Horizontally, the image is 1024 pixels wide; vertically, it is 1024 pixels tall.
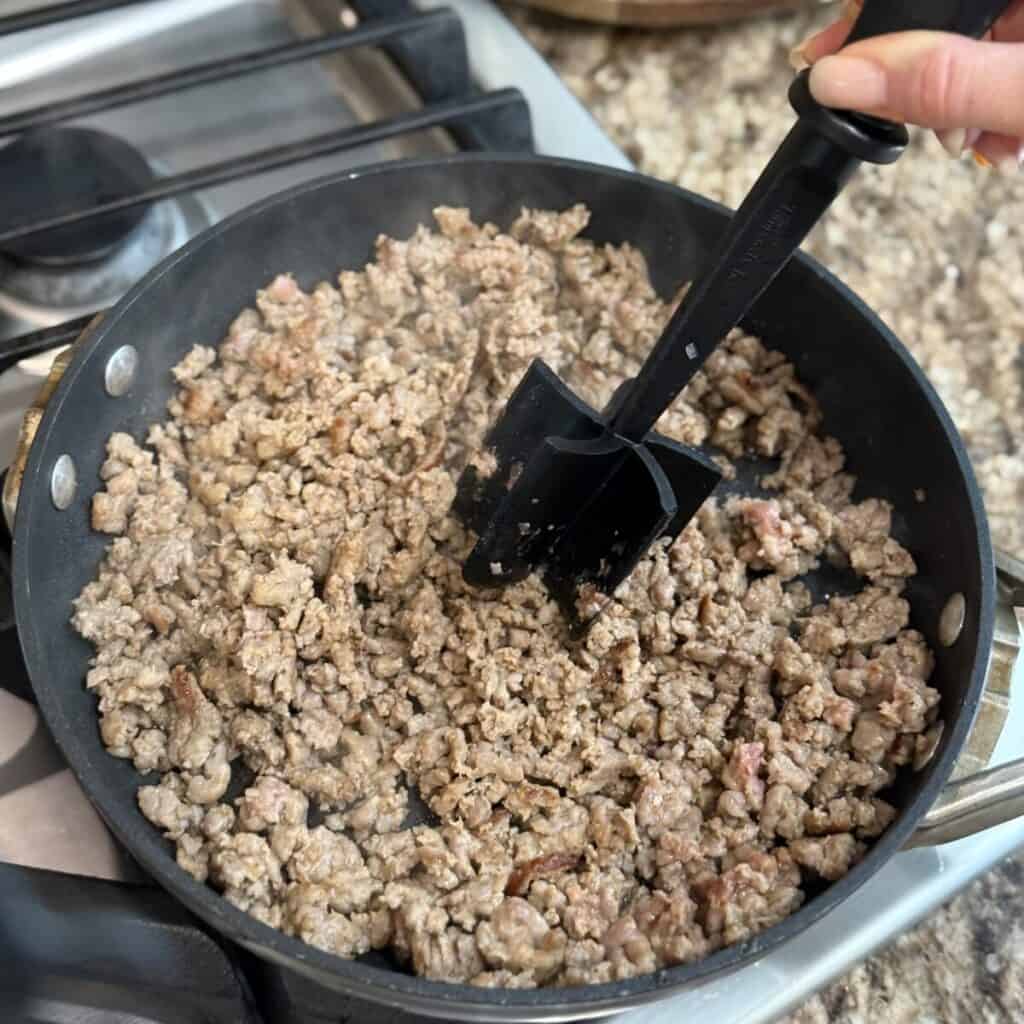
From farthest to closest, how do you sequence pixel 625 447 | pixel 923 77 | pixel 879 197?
pixel 879 197
pixel 625 447
pixel 923 77

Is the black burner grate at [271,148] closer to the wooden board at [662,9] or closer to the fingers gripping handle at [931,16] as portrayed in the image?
the wooden board at [662,9]

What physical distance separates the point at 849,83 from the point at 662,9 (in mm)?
828

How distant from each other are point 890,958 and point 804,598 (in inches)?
12.2

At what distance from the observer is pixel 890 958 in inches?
38.9

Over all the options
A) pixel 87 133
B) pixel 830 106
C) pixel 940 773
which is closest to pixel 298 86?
pixel 87 133

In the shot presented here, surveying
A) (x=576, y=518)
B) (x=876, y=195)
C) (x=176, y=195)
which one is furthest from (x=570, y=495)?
(x=876, y=195)

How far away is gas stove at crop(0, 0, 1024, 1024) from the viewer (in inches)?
31.8

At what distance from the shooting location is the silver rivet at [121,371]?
0.99 meters

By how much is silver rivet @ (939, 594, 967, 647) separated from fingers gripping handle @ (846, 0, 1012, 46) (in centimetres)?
46

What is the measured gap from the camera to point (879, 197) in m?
1.37

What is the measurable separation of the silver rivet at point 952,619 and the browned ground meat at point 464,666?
0.09 ft

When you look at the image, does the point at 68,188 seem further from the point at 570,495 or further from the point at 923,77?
the point at 923,77

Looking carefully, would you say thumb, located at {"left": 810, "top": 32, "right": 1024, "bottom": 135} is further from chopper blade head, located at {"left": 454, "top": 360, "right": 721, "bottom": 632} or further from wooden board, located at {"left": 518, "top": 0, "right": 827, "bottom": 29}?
wooden board, located at {"left": 518, "top": 0, "right": 827, "bottom": 29}

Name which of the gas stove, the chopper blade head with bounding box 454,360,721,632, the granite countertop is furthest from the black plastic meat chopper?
the granite countertop
